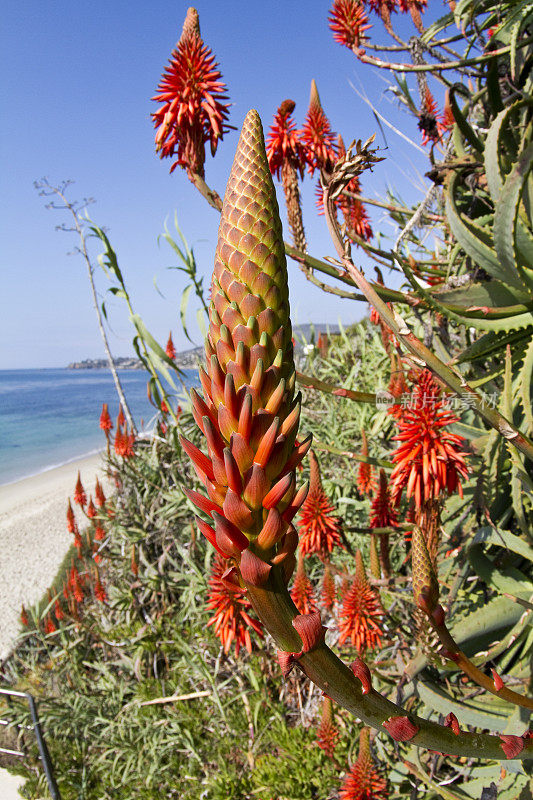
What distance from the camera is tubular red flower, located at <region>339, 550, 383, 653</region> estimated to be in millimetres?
1958

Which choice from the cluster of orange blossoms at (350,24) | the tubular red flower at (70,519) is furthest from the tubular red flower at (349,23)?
the tubular red flower at (70,519)

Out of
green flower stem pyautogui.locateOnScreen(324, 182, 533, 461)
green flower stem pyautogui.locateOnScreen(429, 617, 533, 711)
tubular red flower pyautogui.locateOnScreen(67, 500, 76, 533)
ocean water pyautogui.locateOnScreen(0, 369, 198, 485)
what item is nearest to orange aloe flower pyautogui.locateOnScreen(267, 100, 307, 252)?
green flower stem pyautogui.locateOnScreen(324, 182, 533, 461)

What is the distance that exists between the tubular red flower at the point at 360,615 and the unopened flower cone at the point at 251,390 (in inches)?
62.0

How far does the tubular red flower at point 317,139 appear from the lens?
2.64m

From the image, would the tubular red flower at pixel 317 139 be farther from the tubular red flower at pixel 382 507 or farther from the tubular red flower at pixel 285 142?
the tubular red flower at pixel 382 507

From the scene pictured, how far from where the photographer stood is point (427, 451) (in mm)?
1573

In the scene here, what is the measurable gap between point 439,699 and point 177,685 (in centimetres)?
276

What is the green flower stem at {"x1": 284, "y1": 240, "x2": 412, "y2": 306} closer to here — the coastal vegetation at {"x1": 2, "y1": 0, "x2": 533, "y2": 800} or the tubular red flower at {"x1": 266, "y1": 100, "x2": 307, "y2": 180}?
the coastal vegetation at {"x1": 2, "y1": 0, "x2": 533, "y2": 800}

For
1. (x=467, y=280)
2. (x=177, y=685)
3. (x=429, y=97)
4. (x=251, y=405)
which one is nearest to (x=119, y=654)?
(x=177, y=685)

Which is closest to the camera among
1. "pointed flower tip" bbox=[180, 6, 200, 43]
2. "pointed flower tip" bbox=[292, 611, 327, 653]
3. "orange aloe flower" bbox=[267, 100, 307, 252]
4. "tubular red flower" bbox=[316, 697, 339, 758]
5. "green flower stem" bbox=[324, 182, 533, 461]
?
"pointed flower tip" bbox=[292, 611, 327, 653]

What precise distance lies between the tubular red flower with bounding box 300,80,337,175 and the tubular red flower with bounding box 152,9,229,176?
Result: 2.04 feet

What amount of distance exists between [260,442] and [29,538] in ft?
56.8

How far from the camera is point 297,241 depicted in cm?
251

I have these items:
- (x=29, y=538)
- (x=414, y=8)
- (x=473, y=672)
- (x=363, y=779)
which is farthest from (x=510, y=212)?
(x=29, y=538)
